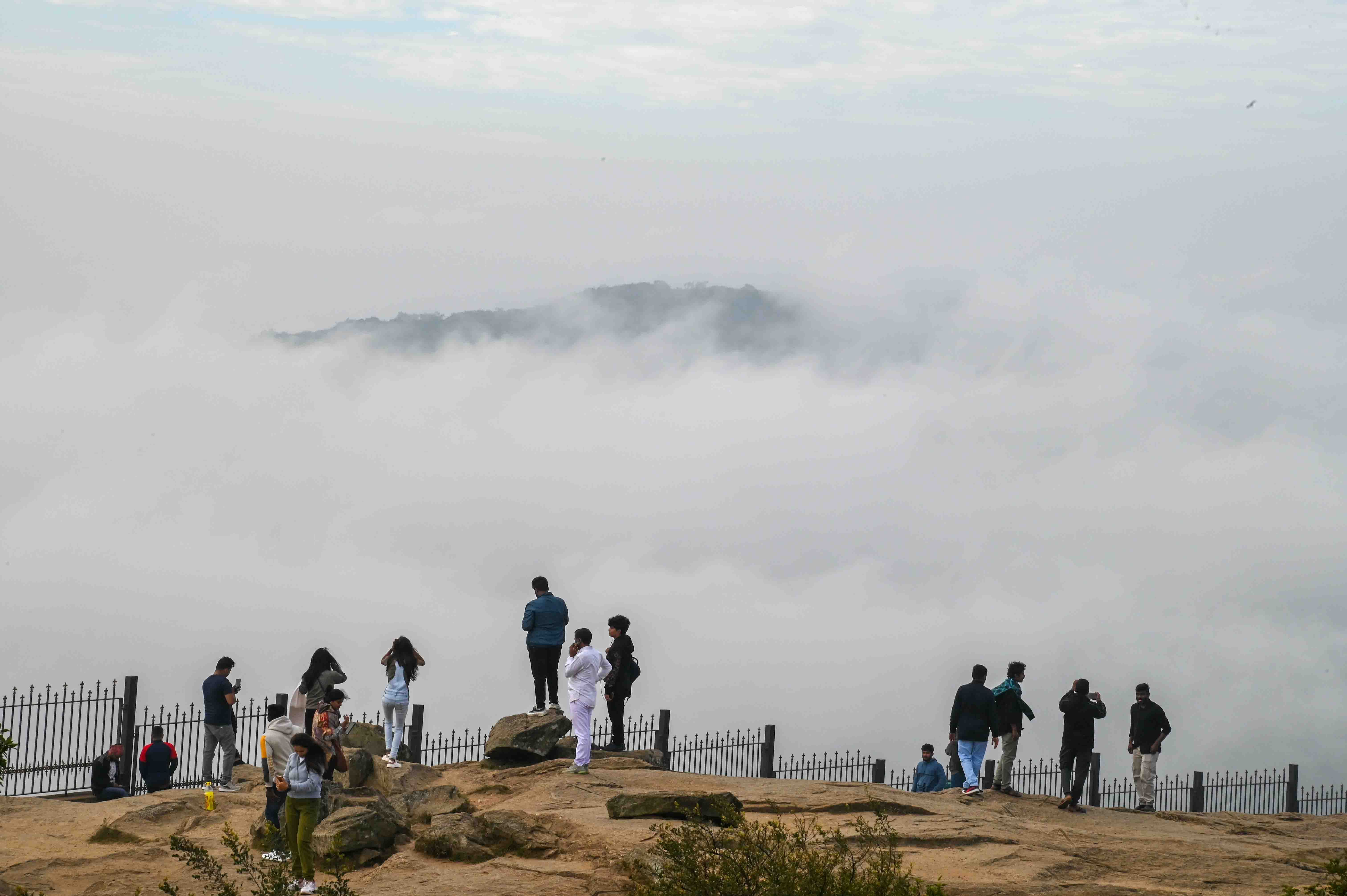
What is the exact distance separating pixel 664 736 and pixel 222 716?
6095 mm

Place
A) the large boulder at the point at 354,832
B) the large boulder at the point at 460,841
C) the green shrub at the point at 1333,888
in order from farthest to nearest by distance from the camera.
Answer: the large boulder at the point at 460,841 → the large boulder at the point at 354,832 → the green shrub at the point at 1333,888

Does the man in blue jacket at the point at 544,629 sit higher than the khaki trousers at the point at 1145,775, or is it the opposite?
the man in blue jacket at the point at 544,629

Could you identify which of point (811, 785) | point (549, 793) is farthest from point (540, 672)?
point (811, 785)

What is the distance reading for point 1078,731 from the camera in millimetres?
17859

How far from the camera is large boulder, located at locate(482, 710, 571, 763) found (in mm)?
17734

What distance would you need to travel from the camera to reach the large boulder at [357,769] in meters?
16.3

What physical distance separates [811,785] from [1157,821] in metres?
4.44

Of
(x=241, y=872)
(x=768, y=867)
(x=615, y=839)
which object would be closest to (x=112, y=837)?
(x=615, y=839)

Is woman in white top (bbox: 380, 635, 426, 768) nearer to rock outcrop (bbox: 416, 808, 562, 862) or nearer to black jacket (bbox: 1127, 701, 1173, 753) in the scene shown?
rock outcrop (bbox: 416, 808, 562, 862)

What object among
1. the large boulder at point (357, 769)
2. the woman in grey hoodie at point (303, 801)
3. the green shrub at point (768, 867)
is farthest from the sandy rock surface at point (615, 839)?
the green shrub at point (768, 867)

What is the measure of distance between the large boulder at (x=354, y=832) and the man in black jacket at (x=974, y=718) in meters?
6.97

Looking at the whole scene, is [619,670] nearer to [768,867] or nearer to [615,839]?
[615,839]

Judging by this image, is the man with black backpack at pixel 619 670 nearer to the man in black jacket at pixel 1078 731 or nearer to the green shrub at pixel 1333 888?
the man in black jacket at pixel 1078 731

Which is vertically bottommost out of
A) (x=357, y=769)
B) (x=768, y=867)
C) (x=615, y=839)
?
(x=615, y=839)
